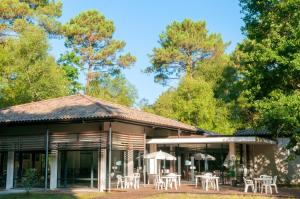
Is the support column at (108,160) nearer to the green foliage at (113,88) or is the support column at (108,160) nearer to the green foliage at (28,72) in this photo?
the green foliage at (28,72)

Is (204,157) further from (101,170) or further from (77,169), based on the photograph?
(77,169)

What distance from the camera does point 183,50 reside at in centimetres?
4703

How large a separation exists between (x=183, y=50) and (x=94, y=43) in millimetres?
9894

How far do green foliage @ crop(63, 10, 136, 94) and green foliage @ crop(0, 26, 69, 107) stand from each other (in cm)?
986

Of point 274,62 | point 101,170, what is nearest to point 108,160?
point 101,170

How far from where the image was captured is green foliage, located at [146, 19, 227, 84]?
4591 centimetres

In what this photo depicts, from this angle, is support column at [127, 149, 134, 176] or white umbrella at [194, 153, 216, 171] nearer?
support column at [127, 149, 134, 176]

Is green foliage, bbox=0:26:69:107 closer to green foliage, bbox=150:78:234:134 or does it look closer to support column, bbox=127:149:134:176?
green foliage, bbox=150:78:234:134

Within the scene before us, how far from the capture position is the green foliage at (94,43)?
43.8 m

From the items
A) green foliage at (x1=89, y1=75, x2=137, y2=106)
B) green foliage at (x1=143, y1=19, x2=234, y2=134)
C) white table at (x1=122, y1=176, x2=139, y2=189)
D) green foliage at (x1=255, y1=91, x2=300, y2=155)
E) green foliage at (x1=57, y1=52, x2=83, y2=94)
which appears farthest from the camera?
green foliage at (x1=89, y1=75, x2=137, y2=106)

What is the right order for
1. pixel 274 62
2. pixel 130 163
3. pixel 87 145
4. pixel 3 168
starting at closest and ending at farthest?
pixel 274 62 < pixel 87 145 < pixel 130 163 < pixel 3 168

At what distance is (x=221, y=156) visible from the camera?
24766 millimetres

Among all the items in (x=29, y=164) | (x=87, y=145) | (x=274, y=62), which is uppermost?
(x=274, y=62)

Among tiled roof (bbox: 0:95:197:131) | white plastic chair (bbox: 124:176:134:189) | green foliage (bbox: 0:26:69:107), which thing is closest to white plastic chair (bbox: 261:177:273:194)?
white plastic chair (bbox: 124:176:134:189)
